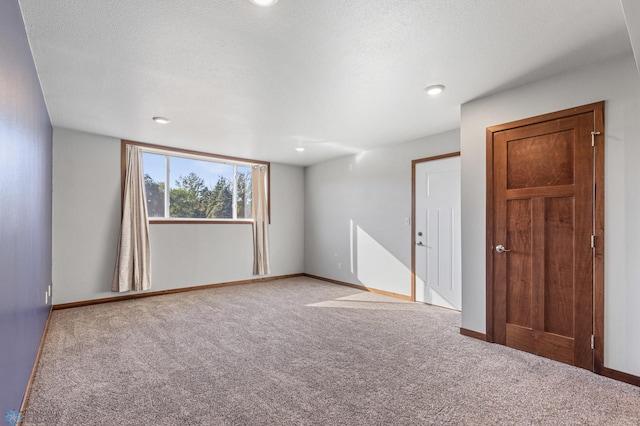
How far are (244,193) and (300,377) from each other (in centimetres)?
447

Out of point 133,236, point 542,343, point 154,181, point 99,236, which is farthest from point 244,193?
point 542,343

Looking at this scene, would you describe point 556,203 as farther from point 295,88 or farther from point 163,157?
point 163,157

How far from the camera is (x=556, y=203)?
2.77m

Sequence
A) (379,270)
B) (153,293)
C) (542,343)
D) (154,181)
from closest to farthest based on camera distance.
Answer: (542,343) < (153,293) < (154,181) < (379,270)

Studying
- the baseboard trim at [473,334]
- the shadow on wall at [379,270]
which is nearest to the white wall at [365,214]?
the shadow on wall at [379,270]

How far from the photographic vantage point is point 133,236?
486 cm

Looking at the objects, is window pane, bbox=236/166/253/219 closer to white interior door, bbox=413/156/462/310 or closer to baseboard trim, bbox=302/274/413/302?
baseboard trim, bbox=302/274/413/302

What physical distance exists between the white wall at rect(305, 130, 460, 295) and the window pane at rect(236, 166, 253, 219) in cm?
131

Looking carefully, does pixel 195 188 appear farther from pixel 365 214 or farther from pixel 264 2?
pixel 264 2

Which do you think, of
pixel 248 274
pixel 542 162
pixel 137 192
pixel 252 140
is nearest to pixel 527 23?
pixel 542 162

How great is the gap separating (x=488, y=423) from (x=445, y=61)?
2.53 meters

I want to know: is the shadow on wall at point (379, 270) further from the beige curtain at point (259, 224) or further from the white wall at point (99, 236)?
the white wall at point (99, 236)

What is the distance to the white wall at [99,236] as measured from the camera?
14.4ft

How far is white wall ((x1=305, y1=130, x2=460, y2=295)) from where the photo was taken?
5.07 m
